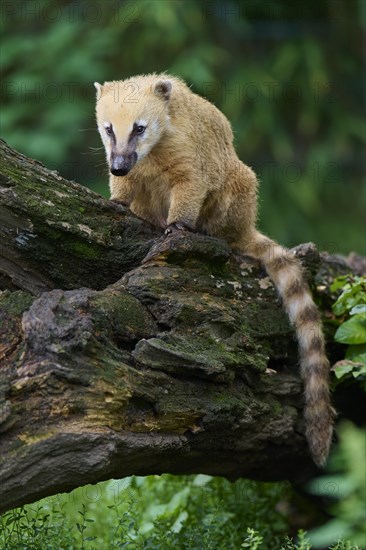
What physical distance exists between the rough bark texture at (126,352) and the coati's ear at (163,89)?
2.85ft

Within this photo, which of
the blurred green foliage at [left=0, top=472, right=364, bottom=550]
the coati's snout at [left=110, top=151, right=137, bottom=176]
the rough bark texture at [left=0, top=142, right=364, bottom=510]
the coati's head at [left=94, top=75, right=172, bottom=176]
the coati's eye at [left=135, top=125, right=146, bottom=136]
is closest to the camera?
the rough bark texture at [left=0, top=142, right=364, bottom=510]

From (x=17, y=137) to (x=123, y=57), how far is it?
87.0 inches

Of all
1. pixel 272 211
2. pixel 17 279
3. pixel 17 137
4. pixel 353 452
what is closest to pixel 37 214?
pixel 17 279

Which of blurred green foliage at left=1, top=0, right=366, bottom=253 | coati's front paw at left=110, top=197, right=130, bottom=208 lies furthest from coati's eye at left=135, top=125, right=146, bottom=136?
blurred green foliage at left=1, top=0, right=366, bottom=253

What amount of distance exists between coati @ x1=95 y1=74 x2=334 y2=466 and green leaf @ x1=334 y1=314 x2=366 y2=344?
125 mm

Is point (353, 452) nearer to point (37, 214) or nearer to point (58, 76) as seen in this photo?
point (37, 214)

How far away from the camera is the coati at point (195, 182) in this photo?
4977 mm

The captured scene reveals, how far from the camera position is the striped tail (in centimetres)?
487

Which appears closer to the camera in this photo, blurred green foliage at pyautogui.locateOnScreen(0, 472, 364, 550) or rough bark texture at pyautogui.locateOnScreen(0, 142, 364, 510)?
rough bark texture at pyautogui.locateOnScreen(0, 142, 364, 510)

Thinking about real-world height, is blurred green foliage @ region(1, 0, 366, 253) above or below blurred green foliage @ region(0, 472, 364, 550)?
above

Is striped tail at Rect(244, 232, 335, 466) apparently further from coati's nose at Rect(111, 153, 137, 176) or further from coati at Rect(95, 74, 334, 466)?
coati's nose at Rect(111, 153, 137, 176)

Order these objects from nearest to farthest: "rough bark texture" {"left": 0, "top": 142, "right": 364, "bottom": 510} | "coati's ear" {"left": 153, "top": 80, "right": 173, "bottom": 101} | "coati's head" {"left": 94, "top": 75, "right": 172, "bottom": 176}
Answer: "rough bark texture" {"left": 0, "top": 142, "right": 364, "bottom": 510} < "coati's head" {"left": 94, "top": 75, "right": 172, "bottom": 176} < "coati's ear" {"left": 153, "top": 80, "right": 173, "bottom": 101}

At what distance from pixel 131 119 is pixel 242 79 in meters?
8.16

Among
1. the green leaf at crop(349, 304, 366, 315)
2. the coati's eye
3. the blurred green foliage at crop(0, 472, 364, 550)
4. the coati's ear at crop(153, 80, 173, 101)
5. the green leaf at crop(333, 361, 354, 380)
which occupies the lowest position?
the blurred green foliage at crop(0, 472, 364, 550)
